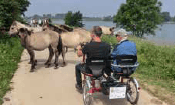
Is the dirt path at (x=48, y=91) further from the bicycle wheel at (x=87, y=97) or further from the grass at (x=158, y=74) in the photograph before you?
the grass at (x=158, y=74)

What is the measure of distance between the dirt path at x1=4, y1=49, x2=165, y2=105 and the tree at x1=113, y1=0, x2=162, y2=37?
27.6m

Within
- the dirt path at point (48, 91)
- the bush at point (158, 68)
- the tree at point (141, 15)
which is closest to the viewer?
the dirt path at point (48, 91)

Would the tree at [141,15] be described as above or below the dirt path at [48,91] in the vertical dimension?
above

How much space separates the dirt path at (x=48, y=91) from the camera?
4766mm

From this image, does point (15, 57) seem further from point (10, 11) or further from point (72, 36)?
point (10, 11)

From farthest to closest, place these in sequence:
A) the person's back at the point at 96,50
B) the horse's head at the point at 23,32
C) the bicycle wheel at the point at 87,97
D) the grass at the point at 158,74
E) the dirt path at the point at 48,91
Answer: the horse's head at the point at 23,32 < the grass at the point at 158,74 < the dirt path at the point at 48,91 < the bicycle wheel at the point at 87,97 < the person's back at the point at 96,50

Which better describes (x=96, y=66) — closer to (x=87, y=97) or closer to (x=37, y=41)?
(x=87, y=97)

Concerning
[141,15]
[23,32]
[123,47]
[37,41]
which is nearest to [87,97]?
[123,47]

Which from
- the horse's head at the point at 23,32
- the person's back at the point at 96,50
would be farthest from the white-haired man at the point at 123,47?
the horse's head at the point at 23,32

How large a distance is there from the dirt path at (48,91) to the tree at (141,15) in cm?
2756

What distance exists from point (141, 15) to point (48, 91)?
3101 centimetres

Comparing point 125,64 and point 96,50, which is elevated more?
point 96,50

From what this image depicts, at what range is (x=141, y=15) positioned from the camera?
3372cm

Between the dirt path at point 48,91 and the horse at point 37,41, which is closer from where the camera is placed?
the dirt path at point 48,91
